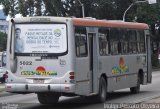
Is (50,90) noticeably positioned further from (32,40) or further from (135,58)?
(135,58)

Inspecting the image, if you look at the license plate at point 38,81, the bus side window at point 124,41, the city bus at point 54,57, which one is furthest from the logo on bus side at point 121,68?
the license plate at point 38,81

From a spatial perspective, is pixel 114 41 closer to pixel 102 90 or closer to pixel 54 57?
pixel 102 90

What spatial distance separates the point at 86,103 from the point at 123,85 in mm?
3287

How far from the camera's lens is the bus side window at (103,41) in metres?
19.8

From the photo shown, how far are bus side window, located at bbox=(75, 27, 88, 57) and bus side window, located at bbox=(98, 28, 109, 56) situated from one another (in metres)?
1.53

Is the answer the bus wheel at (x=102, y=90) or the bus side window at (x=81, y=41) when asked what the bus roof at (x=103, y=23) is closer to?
the bus side window at (x=81, y=41)

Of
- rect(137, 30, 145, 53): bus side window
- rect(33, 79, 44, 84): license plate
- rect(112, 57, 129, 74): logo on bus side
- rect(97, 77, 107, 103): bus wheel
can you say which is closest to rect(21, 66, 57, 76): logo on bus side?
rect(33, 79, 44, 84): license plate

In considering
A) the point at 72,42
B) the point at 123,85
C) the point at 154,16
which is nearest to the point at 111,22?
the point at 123,85

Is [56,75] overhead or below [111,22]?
below

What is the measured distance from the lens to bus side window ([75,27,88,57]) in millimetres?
17594

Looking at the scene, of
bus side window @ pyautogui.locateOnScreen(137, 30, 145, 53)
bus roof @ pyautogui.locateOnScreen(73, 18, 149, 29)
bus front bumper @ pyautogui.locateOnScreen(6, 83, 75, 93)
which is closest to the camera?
bus front bumper @ pyautogui.locateOnScreen(6, 83, 75, 93)

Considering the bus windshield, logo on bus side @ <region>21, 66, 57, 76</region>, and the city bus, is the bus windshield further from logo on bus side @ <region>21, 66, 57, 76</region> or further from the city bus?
logo on bus side @ <region>21, 66, 57, 76</region>

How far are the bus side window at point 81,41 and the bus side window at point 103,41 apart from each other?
153cm

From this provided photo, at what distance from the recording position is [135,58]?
935 inches
